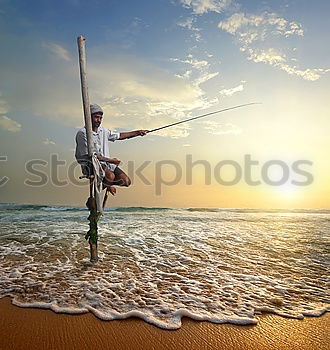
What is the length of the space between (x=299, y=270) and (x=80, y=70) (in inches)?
228

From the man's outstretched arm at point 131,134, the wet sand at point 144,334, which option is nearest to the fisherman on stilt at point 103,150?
the man's outstretched arm at point 131,134

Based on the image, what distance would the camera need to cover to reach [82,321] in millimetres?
3168

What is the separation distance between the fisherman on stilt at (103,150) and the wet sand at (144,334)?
3.18 meters

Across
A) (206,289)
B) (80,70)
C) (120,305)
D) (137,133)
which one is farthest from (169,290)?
(80,70)

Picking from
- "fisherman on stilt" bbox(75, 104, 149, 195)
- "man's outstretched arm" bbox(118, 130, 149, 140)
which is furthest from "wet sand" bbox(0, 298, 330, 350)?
"man's outstretched arm" bbox(118, 130, 149, 140)

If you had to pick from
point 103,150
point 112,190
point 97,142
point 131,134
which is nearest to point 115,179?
point 112,190

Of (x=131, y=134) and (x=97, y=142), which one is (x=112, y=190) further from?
(x=131, y=134)

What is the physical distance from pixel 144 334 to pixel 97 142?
4.05m

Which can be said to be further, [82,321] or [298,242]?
[298,242]

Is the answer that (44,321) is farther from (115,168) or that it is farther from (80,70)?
(80,70)

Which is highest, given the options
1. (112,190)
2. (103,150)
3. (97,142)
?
(97,142)

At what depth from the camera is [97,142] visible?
6.02 meters

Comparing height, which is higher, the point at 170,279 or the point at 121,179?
the point at 121,179

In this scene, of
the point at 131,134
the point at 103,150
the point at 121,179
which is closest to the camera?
the point at 103,150
